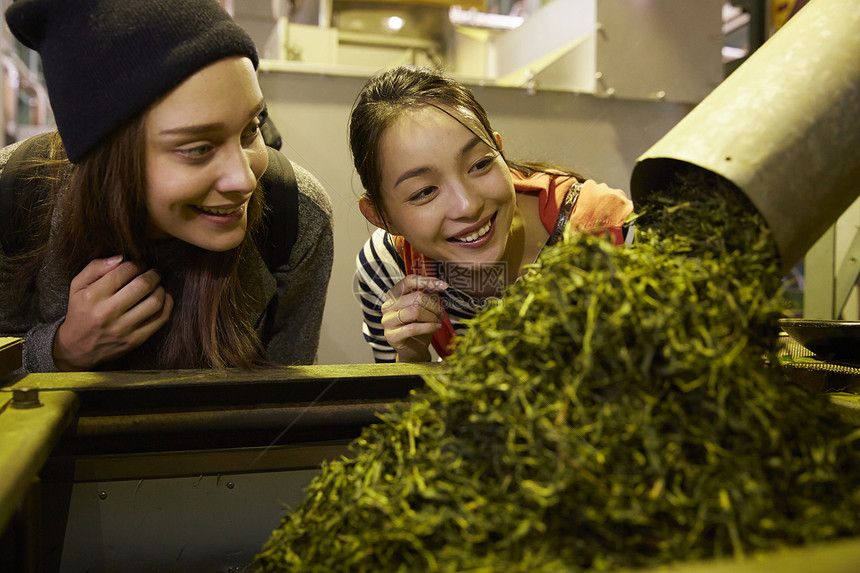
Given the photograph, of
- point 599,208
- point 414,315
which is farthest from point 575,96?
point 414,315

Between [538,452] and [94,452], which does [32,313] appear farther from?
[538,452]

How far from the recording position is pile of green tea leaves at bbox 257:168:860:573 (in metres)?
0.54

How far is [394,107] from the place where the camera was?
53.2 inches

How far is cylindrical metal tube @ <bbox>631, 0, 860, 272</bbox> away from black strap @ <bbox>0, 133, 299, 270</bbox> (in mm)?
927

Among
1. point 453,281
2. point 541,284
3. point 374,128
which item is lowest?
point 453,281

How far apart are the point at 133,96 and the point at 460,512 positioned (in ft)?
2.90

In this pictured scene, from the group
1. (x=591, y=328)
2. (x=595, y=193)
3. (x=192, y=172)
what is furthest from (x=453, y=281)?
(x=591, y=328)

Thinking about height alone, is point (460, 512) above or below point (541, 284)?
below

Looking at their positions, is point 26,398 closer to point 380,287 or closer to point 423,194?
point 423,194

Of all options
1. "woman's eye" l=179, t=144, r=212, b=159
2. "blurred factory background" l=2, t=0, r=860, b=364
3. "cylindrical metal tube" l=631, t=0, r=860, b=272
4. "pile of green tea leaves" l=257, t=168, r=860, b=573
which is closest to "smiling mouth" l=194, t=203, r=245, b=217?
"woman's eye" l=179, t=144, r=212, b=159

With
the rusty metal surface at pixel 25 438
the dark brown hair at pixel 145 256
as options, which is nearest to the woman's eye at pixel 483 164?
the dark brown hair at pixel 145 256

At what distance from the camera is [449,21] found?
393 centimetres

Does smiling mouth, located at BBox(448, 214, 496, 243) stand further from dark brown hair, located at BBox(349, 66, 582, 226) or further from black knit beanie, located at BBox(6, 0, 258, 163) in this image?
black knit beanie, located at BBox(6, 0, 258, 163)

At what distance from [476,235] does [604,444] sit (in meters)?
0.84
